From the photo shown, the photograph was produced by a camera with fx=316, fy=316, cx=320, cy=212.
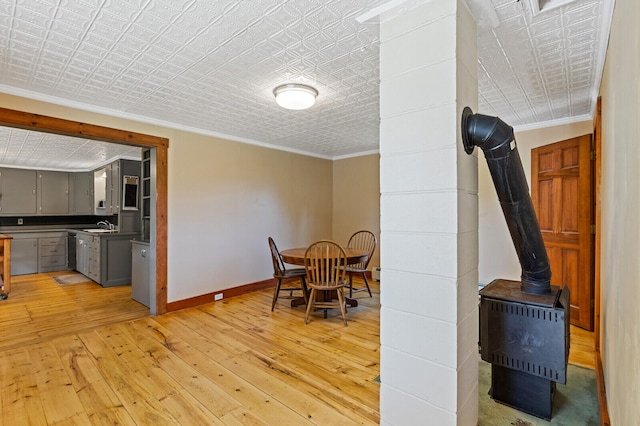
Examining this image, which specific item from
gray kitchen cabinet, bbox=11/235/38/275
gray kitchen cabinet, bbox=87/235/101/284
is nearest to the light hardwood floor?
gray kitchen cabinet, bbox=87/235/101/284

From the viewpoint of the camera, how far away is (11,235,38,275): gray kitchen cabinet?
6.23 m

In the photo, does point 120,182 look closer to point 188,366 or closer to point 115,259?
point 115,259

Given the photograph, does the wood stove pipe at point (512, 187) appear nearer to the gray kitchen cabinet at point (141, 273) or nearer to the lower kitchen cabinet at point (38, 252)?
the gray kitchen cabinet at point (141, 273)

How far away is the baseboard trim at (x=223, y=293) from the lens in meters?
3.91

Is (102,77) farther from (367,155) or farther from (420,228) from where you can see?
(367,155)

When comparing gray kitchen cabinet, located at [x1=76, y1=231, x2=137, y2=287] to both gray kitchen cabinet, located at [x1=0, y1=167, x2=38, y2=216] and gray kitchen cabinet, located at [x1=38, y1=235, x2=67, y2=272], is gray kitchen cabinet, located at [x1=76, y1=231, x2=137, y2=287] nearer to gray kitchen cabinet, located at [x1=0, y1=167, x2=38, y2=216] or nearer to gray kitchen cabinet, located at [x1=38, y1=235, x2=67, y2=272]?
gray kitchen cabinet, located at [x1=38, y1=235, x2=67, y2=272]

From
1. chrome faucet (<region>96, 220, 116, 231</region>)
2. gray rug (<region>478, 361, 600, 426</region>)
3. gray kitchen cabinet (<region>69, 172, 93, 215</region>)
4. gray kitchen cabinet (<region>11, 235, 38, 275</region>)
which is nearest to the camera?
gray rug (<region>478, 361, 600, 426</region>)

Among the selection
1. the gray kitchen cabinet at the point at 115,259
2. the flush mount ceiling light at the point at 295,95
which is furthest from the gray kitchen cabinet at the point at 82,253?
the flush mount ceiling light at the point at 295,95

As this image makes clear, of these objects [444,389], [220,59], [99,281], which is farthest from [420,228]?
[99,281]

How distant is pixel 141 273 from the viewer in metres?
4.23

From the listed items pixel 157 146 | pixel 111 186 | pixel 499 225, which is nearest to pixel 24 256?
pixel 111 186

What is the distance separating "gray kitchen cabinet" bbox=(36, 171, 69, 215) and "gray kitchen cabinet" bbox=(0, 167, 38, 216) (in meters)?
0.10

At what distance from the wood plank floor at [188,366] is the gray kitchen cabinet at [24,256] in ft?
9.27

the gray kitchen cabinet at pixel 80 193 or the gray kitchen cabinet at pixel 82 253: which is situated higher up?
the gray kitchen cabinet at pixel 80 193
